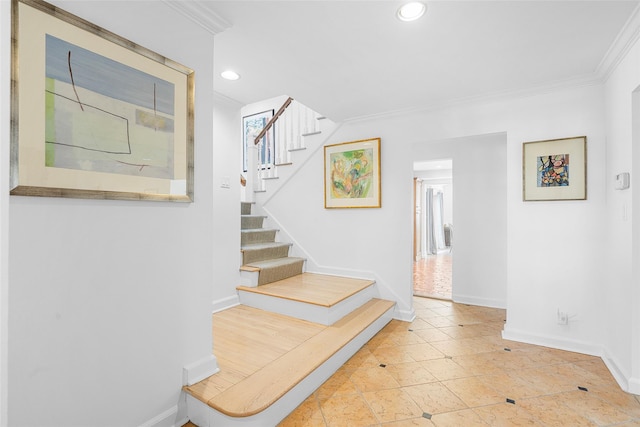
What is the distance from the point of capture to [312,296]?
2.97 m

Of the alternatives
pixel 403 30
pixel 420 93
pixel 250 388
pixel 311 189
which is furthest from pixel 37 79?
pixel 311 189

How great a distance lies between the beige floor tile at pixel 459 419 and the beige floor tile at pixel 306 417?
0.69 metres

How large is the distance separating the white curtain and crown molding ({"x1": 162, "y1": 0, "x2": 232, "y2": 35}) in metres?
7.52

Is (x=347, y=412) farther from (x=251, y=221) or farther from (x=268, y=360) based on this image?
(x=251, y=221)

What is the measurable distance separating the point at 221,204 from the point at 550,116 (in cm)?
332

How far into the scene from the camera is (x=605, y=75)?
2471 mm

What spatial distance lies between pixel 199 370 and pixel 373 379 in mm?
1247

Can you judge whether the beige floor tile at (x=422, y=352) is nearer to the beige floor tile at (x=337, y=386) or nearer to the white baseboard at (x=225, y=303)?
the beige floor tile at (x=337, y=386)

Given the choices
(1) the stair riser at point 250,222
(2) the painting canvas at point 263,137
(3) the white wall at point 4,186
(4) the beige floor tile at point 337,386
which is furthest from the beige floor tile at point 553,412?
(2) the painting canvas at point 263,137

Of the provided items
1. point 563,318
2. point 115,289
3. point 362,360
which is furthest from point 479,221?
point 115,289

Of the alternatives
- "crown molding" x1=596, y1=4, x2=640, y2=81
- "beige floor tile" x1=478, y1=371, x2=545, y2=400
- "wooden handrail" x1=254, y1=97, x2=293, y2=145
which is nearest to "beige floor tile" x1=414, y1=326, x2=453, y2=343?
"beige floor tile" x1=478, y1=371, x2=545, y2=400

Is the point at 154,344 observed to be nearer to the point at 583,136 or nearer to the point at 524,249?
the point at 524,249

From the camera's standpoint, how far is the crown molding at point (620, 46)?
1.84 m

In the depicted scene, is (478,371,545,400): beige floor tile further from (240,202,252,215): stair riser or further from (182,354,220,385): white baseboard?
(240,202,252,215): stair riser
